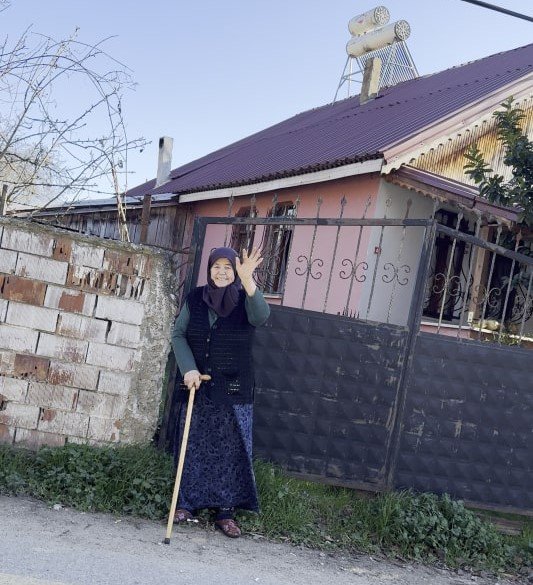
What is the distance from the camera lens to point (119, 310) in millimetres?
4777

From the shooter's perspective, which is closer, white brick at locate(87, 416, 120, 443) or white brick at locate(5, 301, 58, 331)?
white brick at locate(5, 301, 58, 331)

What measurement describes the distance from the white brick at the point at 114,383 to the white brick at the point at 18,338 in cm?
48

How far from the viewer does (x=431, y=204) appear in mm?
10398

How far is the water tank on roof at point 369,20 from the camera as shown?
18.4m

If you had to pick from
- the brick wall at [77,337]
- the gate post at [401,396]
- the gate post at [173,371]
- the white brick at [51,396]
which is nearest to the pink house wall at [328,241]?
the gate post at [173,371]

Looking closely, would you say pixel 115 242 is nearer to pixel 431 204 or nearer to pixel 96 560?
pixel 96 560

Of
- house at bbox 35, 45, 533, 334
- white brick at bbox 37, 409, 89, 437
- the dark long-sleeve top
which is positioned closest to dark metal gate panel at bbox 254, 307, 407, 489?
the dark long-sleeve top

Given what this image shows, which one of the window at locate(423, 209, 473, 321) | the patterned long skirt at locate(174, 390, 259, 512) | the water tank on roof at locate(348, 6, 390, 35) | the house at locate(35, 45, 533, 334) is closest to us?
the patterned long skirt at locate(174, 390, 259, 512)

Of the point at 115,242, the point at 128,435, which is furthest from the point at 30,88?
the point at 128,435

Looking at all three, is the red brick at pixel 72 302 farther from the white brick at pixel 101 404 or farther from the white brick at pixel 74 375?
the white brick at pixel 101 404

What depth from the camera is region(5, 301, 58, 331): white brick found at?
4574 millimetres

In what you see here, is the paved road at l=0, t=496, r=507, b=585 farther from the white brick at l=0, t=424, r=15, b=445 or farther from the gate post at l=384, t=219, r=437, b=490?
the gate post at l=384, t=219, r=437, b=490

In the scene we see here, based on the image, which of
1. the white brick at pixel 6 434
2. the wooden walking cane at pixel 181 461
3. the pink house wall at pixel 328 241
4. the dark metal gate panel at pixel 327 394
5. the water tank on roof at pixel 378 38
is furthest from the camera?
the water tank on roof at pixel 378 38

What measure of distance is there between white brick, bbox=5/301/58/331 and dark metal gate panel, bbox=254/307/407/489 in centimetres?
134
